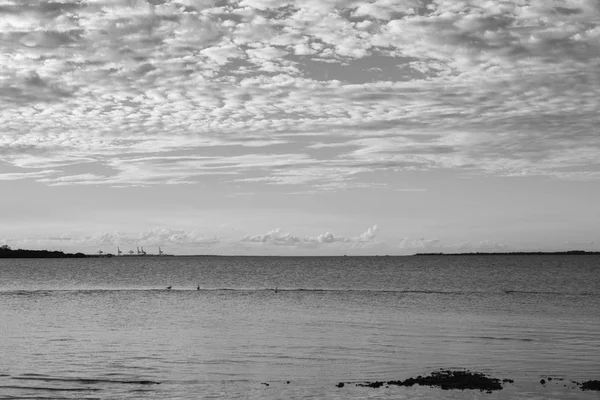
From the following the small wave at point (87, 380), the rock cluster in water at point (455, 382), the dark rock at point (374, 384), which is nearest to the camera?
→ the rock cluster in water at point (455, 382)

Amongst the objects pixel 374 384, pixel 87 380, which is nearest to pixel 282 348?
pixel 374 384

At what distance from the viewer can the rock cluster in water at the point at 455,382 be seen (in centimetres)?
2519

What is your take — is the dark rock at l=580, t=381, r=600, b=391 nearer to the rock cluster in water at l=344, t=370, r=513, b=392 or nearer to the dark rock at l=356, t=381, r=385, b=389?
the rock cluster in water at l=344, t=370, r=513, b=392

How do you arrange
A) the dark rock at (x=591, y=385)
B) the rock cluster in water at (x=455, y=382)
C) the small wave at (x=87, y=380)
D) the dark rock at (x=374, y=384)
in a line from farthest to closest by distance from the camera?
the small wave at (x=87, y=380) < the dark rock at (x=374, y=384) < the rock cluster in water at (x=455, y=382) < the dark rock at (x=591, y=385)

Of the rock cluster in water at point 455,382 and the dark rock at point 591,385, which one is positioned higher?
the dark rock at point 591,385

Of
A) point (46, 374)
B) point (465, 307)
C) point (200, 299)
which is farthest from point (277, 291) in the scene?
point (46, 374)

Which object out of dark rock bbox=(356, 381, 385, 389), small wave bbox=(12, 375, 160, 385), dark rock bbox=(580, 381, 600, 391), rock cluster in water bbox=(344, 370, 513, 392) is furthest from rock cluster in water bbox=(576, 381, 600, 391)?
small wave bbox=(12, 375, 160, 385)

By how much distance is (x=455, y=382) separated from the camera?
84.7 ft

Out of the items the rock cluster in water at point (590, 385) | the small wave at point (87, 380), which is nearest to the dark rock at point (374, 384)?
the rock cluster in water at point (590, 385)

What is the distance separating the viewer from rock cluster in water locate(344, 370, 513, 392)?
2519 cm

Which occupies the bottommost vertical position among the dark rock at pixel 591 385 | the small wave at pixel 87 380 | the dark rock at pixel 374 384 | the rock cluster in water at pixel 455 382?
the small wave at pixel 87 380

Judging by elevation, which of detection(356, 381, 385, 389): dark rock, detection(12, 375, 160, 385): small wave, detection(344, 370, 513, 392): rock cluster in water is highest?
detection(344, 370, 513, 392): rock cluster in water

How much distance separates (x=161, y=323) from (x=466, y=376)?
26.3 meters

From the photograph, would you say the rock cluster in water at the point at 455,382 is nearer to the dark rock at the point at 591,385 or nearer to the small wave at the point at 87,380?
the dark rock at the point at 591,385
